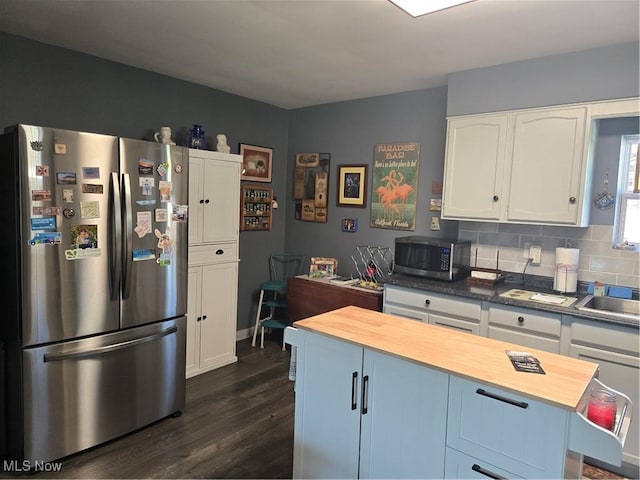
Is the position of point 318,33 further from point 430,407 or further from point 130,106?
point 430,407

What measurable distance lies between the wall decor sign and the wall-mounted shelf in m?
0.34

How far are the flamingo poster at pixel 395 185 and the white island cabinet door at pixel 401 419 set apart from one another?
230cm

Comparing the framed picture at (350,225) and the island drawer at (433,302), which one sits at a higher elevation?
the framed picture at (350,225)

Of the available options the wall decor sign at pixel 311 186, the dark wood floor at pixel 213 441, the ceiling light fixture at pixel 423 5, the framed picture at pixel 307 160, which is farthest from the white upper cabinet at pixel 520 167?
the dark wood floor at pixel 213 441

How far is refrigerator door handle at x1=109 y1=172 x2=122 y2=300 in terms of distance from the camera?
238cm

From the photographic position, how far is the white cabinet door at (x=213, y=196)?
339cm

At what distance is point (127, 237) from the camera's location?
246 cm

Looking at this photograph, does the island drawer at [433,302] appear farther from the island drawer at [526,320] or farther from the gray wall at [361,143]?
the gray wall at [361,143]

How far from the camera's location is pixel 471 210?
10.4 ft

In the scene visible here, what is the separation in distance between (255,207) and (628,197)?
3214 mm

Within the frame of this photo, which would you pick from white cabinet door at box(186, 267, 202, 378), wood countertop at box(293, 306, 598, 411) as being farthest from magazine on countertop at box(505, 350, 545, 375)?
white cabinet door at box(186, 267, 202, 378)

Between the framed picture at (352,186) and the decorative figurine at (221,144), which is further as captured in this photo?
the framed picture at (352,186)

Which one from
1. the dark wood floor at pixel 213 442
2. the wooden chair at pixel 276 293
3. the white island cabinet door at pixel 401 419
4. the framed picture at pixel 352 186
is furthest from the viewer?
the wooden chair at pixel 276 293

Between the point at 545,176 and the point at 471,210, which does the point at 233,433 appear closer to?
the point at 471,210
